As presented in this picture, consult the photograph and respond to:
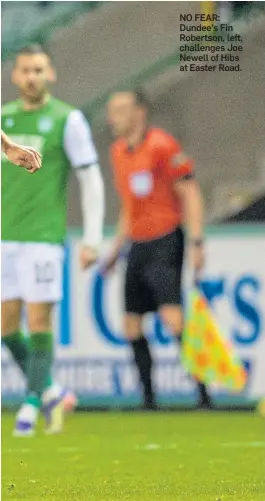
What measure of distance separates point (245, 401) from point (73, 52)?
10.4 ft

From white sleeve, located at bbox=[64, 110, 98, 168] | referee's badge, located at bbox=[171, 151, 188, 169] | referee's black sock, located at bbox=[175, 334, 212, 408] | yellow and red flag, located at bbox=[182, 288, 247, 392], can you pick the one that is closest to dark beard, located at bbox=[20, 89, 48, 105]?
white sleeve, located at bbox=[64, 110, 98, 168]

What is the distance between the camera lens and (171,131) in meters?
10.1

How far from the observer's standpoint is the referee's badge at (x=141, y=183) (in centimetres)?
800

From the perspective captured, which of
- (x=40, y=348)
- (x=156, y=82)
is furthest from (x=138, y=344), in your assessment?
(x=156, y=82)

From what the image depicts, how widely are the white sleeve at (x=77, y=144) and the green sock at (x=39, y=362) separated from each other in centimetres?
84

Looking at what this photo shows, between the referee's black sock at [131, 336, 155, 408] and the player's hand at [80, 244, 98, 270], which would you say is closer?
the player's hand at [80, 244, 98, 270]

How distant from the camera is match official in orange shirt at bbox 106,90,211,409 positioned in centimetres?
770

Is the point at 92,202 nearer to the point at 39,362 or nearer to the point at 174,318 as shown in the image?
the point at 39,362

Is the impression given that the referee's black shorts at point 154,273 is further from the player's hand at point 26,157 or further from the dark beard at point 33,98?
the player's hand at point 26,157

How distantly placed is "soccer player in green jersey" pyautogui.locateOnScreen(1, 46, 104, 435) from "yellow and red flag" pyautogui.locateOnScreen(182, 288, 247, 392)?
170 centimetres

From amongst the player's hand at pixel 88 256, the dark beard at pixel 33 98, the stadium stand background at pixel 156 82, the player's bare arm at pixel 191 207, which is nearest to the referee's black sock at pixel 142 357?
the player's bare arm at pixel 191 207

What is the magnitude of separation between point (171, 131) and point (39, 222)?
3492mm

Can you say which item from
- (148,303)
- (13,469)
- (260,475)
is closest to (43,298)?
(148,303)

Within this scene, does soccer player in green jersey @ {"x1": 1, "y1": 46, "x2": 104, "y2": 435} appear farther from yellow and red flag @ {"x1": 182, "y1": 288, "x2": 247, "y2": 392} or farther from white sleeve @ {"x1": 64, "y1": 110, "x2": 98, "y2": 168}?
yellow and red flag @ {"x1": 182, "y1": 288, "x2": 247, "y2": 392}
